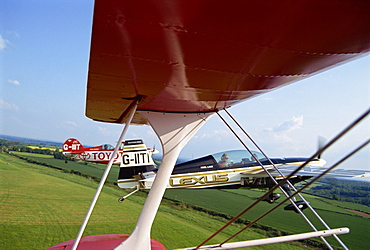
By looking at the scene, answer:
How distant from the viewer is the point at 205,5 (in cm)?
42

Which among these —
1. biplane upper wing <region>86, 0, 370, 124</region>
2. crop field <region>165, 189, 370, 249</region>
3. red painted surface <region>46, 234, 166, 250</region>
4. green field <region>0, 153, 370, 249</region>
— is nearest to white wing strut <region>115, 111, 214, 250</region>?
red painted surface <region>46, 234, 166, 250</region>

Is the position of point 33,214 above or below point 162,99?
below

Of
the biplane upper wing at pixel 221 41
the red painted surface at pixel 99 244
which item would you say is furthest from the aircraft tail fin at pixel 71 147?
the biplane upper wing at pixel 221 41

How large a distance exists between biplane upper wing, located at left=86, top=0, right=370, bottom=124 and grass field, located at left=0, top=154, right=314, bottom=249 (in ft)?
13.9

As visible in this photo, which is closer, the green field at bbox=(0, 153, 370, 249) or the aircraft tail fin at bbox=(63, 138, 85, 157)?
the green field at bbox=(0, 153, 370, 249)

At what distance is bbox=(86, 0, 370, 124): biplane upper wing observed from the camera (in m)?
0.43

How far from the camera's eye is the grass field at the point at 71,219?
14.8 feet

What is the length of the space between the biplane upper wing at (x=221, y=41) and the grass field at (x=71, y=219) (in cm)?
423

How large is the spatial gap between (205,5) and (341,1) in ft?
0.72

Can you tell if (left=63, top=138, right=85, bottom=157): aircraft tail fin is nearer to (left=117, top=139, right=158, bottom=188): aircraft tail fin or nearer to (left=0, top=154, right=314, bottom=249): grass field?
(left=0, top=154, right=314, bottom=249): grass field

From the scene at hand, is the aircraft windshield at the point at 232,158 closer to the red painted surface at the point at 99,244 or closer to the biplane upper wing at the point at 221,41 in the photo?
the red painted surface at the point at 99,244

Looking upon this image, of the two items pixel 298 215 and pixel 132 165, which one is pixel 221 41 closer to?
pixel 132 165

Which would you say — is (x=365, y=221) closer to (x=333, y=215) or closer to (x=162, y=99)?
(x=333, y=215)

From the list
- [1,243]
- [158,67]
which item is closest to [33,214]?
[1,243]
